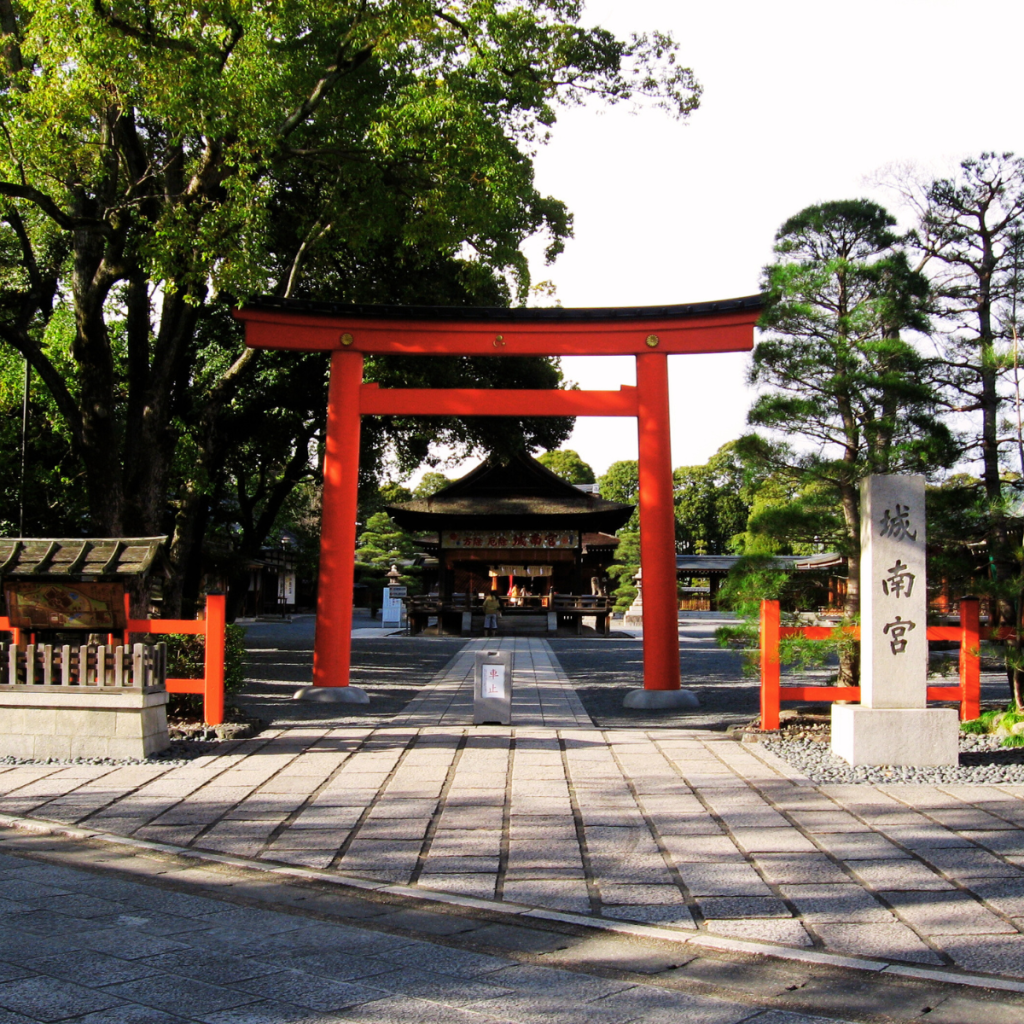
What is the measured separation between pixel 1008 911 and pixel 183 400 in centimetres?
1375

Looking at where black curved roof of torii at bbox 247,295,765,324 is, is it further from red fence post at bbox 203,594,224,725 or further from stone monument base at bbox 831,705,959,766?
stone monument base at bbox 831,705,959,766

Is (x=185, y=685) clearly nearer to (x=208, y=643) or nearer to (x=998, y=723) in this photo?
(x=208, y=643)

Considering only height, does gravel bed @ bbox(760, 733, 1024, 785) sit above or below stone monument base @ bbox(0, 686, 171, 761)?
below

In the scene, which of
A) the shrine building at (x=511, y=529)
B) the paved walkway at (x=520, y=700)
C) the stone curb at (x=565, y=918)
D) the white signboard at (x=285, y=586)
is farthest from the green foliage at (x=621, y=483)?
the stone curb at (x=565, y=918)

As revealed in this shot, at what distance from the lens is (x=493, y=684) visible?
367 inches

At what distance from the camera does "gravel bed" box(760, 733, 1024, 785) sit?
6.77 metres

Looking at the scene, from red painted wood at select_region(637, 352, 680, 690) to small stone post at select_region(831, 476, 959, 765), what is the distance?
3380 millimetres

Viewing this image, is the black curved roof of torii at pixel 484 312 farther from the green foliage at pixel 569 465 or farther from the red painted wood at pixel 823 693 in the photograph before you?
the green foliage at pixel 569 465

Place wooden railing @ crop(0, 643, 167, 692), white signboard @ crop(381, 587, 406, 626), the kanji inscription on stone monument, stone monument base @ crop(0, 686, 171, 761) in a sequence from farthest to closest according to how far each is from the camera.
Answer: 1. white signboard @ crop(381, 587, 406, 626)
2. wooden railing @ crop(0, 643, 167, 692)
3. stone monument base @ crop(0, 686, 171, 761)
4. the kanji inscription on stone monument

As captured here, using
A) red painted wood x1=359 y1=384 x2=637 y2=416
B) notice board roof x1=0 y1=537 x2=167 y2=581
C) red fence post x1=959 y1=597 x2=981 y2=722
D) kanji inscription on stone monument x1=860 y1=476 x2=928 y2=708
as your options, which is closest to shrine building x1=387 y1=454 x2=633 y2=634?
red painted wood x1=359 y1=384 x2=637 y2=416

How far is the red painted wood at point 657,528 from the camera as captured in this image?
35.3 feet

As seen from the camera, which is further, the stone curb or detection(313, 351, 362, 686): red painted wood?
detection(313, 351, 362, 686): red painted wood

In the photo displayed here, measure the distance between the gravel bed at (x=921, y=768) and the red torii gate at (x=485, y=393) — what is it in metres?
3.20

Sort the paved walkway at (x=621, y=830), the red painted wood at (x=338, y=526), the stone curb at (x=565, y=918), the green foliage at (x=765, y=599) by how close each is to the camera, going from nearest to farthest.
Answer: the stone curb at (x=565, y=918) → the paved walkway at (x=621, y=830) → the green foliage at (x=765, y=599) → the red painted wood at (x=338, y=526)
